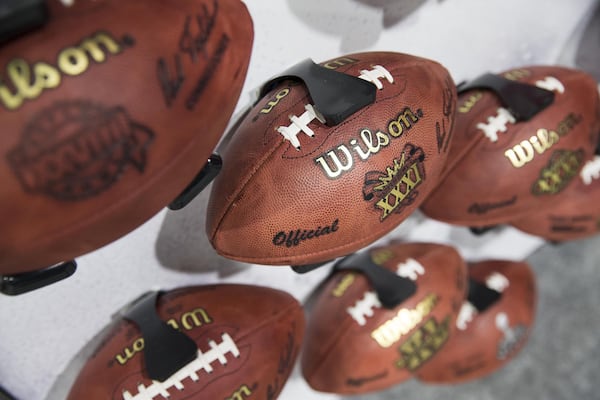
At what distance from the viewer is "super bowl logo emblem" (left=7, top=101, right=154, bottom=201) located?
1.32 ft

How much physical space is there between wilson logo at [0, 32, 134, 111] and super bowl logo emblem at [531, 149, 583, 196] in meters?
0.63

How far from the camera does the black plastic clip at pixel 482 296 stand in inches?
41.4

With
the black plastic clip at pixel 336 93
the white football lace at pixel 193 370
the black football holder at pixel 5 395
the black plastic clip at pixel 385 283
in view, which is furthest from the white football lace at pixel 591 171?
the black football holder at pixel 5 395

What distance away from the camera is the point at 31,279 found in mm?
549

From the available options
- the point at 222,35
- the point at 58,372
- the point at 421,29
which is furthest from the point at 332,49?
the point at 58,372

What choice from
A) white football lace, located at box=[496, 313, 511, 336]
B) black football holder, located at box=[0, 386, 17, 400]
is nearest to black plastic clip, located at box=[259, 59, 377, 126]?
black football holder, located at box=[0, 386, 17, 400]

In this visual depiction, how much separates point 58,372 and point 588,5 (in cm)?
116

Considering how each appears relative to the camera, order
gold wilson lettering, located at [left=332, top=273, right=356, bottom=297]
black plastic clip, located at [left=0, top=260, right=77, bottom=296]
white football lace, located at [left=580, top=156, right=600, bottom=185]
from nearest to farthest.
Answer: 1. black plastic clip, located at [left=0, top=260, right=77, bottom=296]
2. gold wilson lettering, located at [left=332, top=273, right=356, bottom=297]
3. white football lace, located at [left=580, top=156, right=600, bottom=185]

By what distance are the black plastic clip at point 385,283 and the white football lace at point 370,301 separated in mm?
13

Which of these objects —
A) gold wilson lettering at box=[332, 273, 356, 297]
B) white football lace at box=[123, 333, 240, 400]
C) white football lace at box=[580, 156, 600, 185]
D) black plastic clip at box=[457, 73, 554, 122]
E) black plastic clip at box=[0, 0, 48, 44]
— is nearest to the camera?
black plastic clip at box=[0, 0, 48, 44]

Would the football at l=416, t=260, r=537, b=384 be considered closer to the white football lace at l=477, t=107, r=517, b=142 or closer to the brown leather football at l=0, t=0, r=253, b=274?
the white football lace at l=477, t=107, r=517, b=142

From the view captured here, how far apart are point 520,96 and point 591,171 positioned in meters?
0.37

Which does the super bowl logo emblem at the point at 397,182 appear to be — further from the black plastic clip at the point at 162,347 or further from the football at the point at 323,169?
the black plastic clip at the point at 162,347

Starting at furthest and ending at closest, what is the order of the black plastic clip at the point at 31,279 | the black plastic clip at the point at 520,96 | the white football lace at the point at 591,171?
the white football lace at the point at 591,171, the black plastic clip at the point at 520,96, the black plastic clip at the point at 31,279
